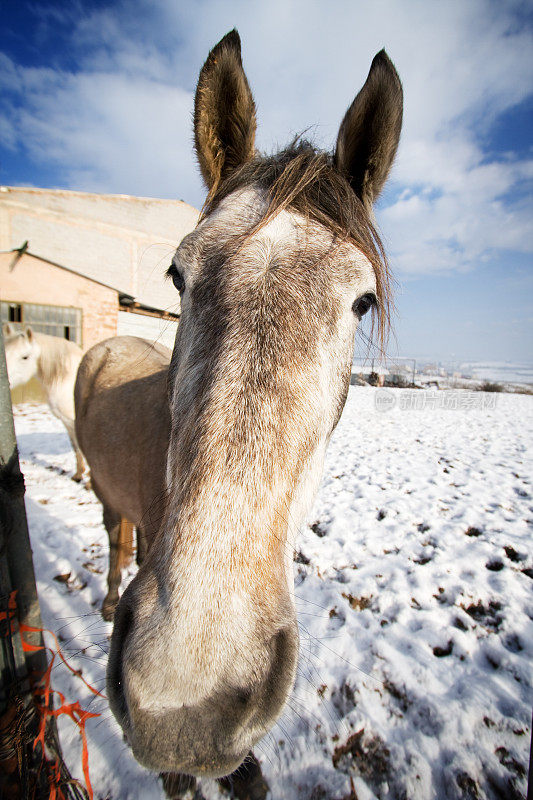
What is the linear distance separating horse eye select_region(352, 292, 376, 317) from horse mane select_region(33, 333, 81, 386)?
691cm

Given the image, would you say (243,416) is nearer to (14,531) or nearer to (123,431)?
(14,531)

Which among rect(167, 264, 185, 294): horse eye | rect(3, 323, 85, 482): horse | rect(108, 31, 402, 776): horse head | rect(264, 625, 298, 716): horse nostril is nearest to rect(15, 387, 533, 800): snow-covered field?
rect(264, 625, 298, 716): horse nostril

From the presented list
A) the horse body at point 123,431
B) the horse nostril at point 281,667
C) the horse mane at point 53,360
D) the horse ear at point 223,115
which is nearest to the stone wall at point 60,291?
the horse mane at point 53,360

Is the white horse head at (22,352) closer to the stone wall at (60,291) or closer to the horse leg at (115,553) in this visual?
the horse leg at (115,553)

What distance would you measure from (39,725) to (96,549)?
9.08ft

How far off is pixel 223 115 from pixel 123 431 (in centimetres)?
221

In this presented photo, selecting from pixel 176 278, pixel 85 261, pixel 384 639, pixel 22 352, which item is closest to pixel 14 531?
pixel 176 278

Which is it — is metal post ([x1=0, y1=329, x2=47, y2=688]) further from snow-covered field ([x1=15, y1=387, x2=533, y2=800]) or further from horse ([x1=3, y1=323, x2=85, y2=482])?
horse ([x1=3, y1=323, x2=85, y2=482])

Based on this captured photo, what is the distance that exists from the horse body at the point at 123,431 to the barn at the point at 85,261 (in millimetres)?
4915

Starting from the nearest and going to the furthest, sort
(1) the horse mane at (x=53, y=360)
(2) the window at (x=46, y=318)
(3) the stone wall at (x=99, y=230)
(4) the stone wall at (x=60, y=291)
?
(1) the horse mane at (x=53, y=360)
(4) the stone wall at (x=60, y=291)
(2) the window at (x=46, y=318)
(3) the stone wall at (x=99, y=230)

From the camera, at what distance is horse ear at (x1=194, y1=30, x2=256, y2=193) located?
1.61m

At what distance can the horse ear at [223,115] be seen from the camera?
5.27 ft

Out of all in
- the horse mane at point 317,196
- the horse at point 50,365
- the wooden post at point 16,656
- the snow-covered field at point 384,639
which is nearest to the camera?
the wooden post at point 16,656

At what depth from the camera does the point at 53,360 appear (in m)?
6.74
